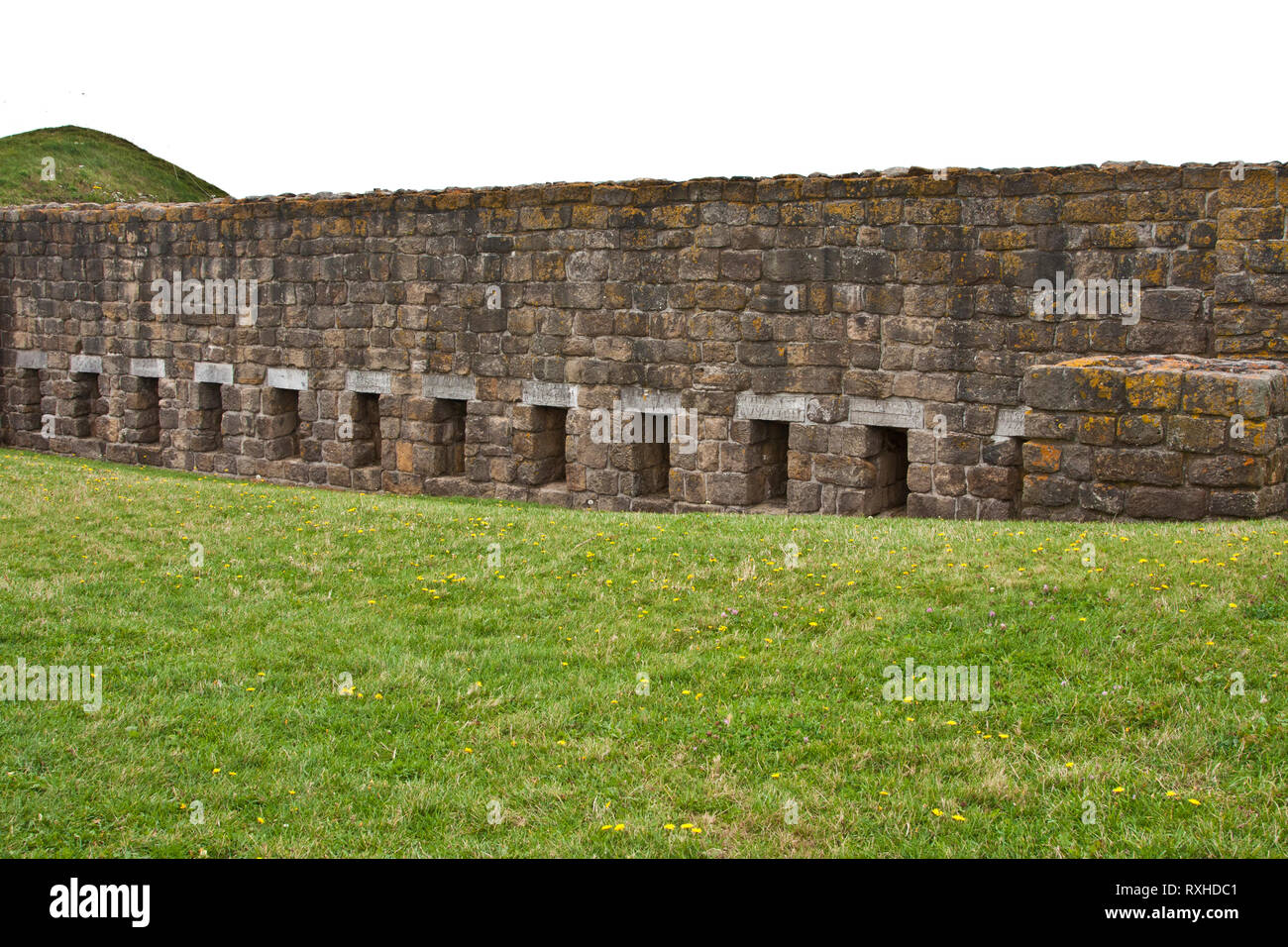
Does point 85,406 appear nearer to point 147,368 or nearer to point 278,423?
point 147,368

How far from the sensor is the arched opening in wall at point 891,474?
13609 mm

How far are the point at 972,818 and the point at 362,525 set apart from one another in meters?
6.94

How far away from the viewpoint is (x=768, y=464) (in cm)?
1444

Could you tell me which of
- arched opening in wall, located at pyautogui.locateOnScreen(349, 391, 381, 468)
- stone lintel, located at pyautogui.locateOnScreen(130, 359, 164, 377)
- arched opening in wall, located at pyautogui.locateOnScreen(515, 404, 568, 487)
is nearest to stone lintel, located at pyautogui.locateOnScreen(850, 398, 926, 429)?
arched opening in wall, located at pyautogui.locateOnScreen(515, 404, 568, 487)

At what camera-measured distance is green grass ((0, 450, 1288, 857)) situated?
5.64 metres

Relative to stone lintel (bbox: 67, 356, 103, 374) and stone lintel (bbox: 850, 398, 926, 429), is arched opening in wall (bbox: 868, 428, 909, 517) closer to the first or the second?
stone lintel (bbox: 850, 398, 926, 429)

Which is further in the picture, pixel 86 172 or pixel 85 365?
pixel 86 172

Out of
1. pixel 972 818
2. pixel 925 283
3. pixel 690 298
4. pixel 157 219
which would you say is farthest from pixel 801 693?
pixel 157 219

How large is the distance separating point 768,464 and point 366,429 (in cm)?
627

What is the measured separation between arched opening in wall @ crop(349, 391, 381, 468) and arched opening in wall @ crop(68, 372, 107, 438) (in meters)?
6.05

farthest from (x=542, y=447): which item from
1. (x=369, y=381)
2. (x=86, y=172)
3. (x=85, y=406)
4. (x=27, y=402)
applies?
(x=86, y=172)

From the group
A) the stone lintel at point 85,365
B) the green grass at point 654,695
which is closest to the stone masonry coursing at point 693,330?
the stone lintel at point 85,365

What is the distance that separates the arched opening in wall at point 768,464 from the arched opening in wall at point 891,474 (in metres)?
1.11

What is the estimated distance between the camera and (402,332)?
16859 millimetres
